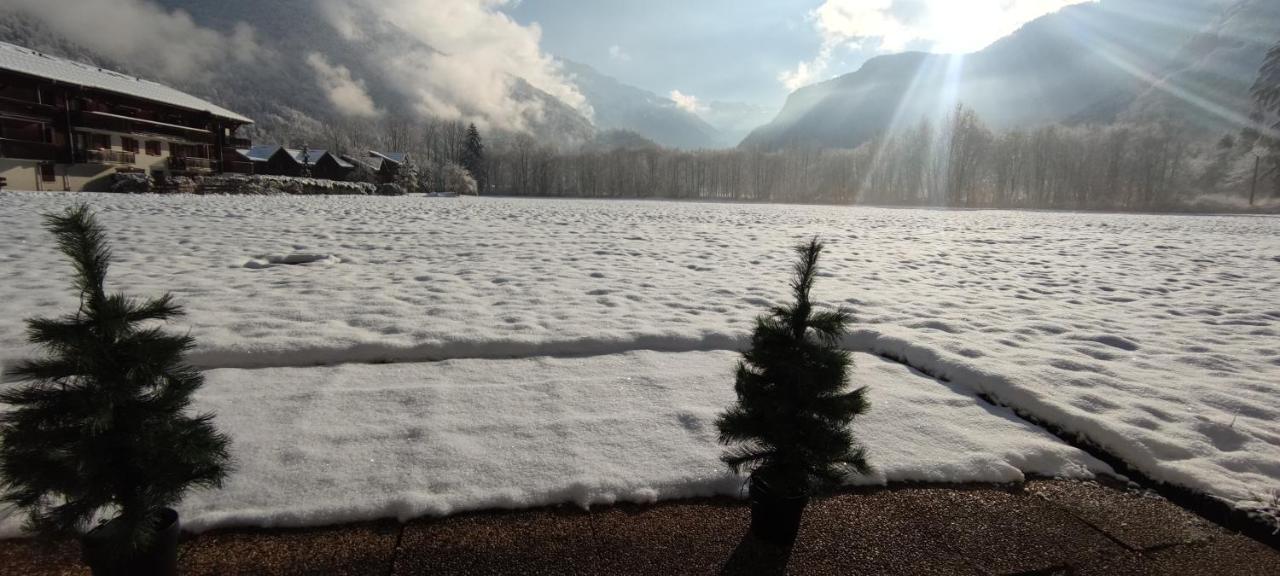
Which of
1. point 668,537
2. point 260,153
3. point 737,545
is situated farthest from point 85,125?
point 737,545

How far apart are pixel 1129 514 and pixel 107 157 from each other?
48.2m

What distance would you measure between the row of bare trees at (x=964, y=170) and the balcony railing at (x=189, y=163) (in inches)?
1691

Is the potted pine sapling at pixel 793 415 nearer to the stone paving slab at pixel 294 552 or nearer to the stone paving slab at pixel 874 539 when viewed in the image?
the stone paving slab at pixel 874 539

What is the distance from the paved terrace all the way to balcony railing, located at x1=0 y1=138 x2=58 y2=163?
141 feet

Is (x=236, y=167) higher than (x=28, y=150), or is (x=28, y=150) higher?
(x=236, y=167)

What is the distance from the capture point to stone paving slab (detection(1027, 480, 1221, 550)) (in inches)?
90.7

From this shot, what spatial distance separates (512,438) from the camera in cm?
292

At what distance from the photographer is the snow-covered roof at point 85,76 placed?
97.6ft

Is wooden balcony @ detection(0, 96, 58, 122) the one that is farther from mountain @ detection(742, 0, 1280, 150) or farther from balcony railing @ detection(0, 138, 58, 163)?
mountain @ detection(742, 0, 1280, 150)

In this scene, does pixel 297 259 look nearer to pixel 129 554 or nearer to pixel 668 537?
pixel 129 554

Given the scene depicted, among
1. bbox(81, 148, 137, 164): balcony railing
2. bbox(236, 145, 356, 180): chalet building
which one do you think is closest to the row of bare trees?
bbox(236, 145, 356, 180): chalet building

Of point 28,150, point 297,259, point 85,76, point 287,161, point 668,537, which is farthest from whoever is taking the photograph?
point 287,161

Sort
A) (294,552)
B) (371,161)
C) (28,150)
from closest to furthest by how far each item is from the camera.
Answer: (294,552) < (28,150) < (371,161)

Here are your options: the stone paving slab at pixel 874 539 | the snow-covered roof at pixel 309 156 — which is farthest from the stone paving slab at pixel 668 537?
the snow-covered roof at pixel 309 156
